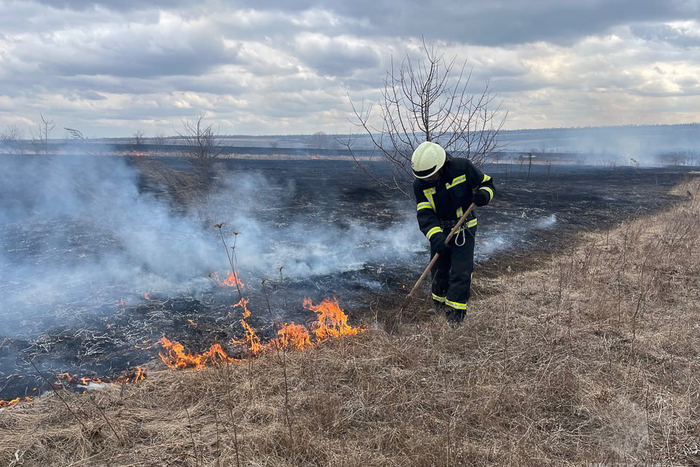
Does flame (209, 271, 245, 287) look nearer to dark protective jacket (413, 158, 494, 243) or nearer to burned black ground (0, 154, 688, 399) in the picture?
burned black ground (0, 154, 688, 399)

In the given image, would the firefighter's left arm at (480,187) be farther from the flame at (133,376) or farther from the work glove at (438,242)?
the flame at (133,376)

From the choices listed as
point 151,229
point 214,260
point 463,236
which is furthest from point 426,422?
point 151,229

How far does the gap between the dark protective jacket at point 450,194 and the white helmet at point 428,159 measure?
207mm

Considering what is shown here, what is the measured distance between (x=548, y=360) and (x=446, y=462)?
6.01 ft

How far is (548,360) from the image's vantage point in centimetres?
→ 379

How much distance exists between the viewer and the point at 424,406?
126 inches

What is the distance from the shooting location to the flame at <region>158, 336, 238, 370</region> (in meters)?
4.14

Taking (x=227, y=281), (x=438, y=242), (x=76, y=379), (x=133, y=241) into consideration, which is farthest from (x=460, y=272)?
(x=133, y=241)

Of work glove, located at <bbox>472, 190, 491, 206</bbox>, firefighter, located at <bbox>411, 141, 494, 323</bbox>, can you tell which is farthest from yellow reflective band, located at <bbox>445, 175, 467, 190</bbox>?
work glove, located at <bbox>472, 190, 491, 206</bbox>

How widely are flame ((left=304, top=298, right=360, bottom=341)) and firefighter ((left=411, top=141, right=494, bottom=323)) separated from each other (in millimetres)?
1227

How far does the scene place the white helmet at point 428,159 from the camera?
434cm

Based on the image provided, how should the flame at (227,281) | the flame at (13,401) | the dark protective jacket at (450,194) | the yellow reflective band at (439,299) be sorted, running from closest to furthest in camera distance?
1. the flame at (13,401)
2. the dark protective jacket at (450,194)
3. the yellow reflective band at (439,299)
4. the flame at (227,281)

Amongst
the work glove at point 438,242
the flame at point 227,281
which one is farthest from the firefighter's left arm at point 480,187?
the flame at point 227,281

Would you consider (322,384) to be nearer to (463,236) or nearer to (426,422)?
(426,422)
